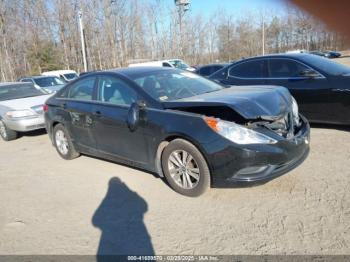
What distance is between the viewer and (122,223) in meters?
3.55

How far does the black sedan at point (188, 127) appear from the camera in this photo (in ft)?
11.8

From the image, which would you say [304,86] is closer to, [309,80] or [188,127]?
[309,80]

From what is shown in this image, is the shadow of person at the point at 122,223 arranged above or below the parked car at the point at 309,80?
below

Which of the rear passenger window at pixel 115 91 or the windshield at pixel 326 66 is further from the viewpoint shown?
the windshield at pixel 326 66

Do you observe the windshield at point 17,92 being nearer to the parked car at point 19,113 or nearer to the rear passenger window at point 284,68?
the parked car at point 19,113

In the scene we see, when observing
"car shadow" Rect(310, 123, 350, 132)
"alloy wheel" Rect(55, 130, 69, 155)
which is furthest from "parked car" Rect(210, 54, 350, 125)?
"alloy wheel" Rect(55, 130, 69, 155)

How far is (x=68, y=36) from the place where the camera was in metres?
42.6

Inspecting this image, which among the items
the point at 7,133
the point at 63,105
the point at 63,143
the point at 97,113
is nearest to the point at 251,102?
the point at 97,113

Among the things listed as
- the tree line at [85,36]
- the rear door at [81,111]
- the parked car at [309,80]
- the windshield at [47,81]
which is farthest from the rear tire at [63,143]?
the tree line at [85,36]

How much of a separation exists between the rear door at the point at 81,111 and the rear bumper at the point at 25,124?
258 cm

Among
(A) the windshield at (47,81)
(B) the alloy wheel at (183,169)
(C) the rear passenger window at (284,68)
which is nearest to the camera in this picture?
(B) the alloy wheel at (183,169)

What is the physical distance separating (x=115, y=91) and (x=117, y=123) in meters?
0.50

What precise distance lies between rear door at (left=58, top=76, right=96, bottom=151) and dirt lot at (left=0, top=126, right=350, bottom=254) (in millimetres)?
554

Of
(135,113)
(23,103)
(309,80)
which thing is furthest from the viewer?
(23,103)
